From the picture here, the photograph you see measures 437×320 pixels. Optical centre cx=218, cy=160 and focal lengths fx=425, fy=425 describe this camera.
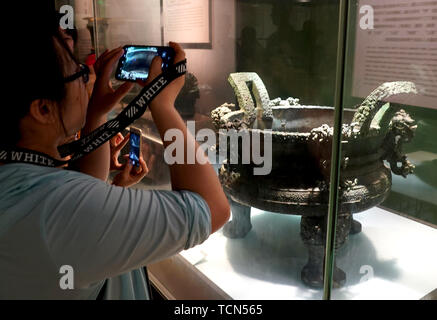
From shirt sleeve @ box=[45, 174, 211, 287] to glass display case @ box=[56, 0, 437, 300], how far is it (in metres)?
0.38

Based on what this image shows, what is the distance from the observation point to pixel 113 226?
1.44ft

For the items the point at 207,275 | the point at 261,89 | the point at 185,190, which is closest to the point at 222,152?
the point at 261,89

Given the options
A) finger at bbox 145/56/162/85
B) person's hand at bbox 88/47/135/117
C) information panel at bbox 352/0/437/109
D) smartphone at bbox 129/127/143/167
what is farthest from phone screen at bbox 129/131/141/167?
information panel at bbox 352/0/437/109

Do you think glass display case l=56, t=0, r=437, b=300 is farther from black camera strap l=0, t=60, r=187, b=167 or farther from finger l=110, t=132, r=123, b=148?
black camera strap l=0, t=60, r=187, b=167

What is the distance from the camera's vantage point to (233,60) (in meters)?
1.15

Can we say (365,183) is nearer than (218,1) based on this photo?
Yes

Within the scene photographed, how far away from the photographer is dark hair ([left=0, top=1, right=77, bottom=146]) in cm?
46

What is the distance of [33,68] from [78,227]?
186 mm

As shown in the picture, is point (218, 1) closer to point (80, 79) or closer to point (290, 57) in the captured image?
point (290, 57)

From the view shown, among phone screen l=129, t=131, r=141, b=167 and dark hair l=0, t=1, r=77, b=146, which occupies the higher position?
dark hair l=0, t=1, r=77, b=146

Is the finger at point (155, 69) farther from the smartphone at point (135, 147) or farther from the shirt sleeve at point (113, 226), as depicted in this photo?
the smartphone at point (135, 147)

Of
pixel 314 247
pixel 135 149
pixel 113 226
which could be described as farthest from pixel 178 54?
pixel 314 247

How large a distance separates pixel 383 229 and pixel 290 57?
1.56ft

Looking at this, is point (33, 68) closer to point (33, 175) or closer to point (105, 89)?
point (33, 175)
